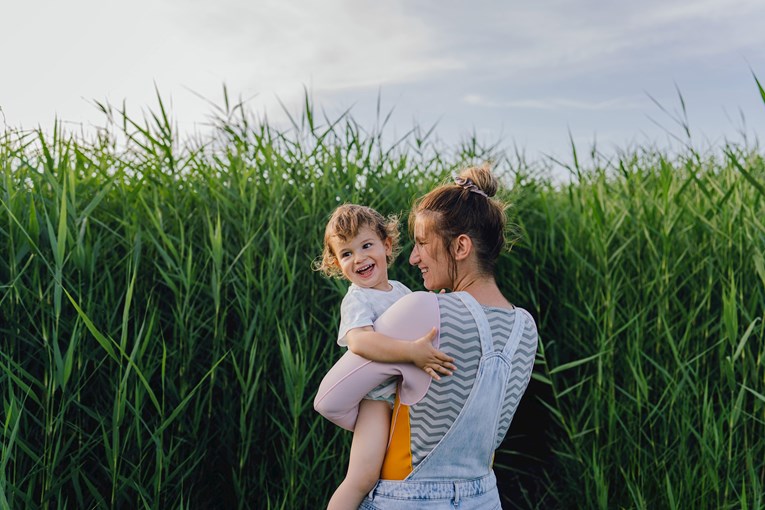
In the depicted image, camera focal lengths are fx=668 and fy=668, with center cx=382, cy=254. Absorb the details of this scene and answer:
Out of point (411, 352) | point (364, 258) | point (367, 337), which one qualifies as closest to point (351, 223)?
point (364, 258)

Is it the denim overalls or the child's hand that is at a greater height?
the child's hand

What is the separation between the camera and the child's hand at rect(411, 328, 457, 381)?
1.45 meters

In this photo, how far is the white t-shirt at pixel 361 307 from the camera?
175cm

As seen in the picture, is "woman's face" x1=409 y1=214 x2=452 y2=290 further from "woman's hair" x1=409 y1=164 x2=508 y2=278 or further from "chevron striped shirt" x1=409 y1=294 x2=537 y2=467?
"chevron striped shirt" x1=409 y1=294 x2=537 y2=467

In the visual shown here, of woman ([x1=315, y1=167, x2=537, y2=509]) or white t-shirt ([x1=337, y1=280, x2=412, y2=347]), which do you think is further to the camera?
white t-shirt ([x1=337, y1=280, x2=412, y2=347])

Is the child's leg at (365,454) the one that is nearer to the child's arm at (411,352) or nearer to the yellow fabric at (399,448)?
the yellow fabric at (399,448)

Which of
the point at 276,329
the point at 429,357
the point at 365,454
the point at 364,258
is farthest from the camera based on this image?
the point at 276,329

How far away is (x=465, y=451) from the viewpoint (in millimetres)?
1569

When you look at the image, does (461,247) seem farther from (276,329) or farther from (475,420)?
(276,329)

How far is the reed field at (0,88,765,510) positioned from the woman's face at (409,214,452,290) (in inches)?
42.5

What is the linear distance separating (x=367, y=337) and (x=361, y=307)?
0.79 feet

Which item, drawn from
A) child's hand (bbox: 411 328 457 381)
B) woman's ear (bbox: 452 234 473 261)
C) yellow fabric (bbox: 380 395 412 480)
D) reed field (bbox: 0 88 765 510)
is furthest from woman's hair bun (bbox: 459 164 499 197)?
reed field (bbox: 0 88 765 510)

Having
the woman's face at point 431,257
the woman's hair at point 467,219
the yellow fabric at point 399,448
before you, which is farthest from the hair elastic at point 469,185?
the yellow fabric at point 399,448

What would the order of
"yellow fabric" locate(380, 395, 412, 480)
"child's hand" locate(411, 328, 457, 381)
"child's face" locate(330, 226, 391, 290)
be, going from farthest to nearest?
"child's face" locate(330, 226, 391, 290), "yellow fabric" locate(380, 395, 412, 480), "child's hand" locate(411, 328, 457, 381)
